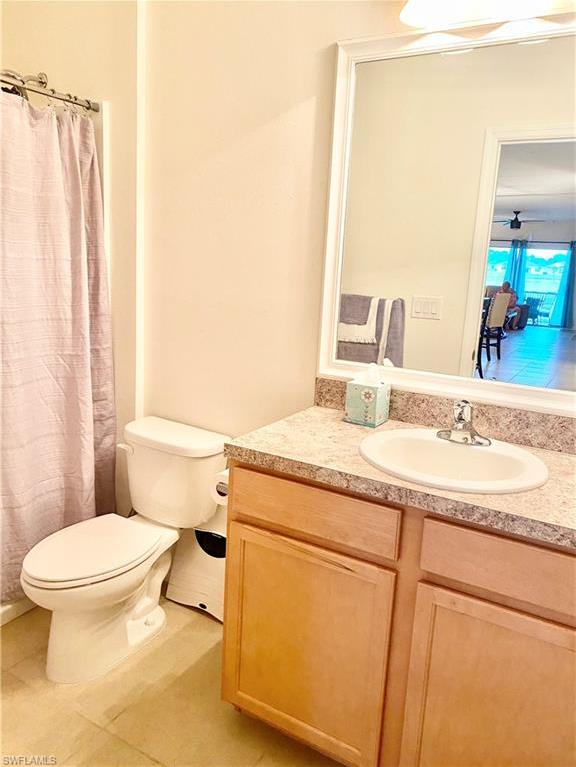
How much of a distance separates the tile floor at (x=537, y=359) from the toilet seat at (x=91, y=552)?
1.22 meters

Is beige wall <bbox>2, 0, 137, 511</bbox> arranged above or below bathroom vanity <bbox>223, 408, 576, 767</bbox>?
above

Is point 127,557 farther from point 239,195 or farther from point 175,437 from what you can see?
point 239,195

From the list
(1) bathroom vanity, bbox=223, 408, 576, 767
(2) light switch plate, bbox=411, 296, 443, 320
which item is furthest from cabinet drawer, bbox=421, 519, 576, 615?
(2) light switch plate, bbox=411, 296, 443, 320

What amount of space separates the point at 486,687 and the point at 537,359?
0.85 metres

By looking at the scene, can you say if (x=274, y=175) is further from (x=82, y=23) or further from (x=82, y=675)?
(x=82, y=675)

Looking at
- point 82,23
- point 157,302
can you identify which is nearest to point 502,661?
point 157,302

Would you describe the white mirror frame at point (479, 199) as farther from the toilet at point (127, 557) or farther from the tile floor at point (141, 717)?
the tile floor at point (141, 717)

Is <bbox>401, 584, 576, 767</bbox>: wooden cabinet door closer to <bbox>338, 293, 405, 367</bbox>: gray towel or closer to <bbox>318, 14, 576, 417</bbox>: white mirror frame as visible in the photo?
<bbox>318, 14, 576, 417</bbox>: white mirror frame

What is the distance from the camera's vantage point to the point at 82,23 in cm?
Result: 213

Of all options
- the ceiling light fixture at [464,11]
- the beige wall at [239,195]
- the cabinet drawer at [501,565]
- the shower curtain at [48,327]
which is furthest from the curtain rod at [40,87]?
the cabinet drawer at [501,565]

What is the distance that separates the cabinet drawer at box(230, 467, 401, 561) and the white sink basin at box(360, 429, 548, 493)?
12 centimetres

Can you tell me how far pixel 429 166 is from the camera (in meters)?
1.67

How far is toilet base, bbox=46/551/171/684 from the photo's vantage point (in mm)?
1812

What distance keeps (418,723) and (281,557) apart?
48 centimetres
